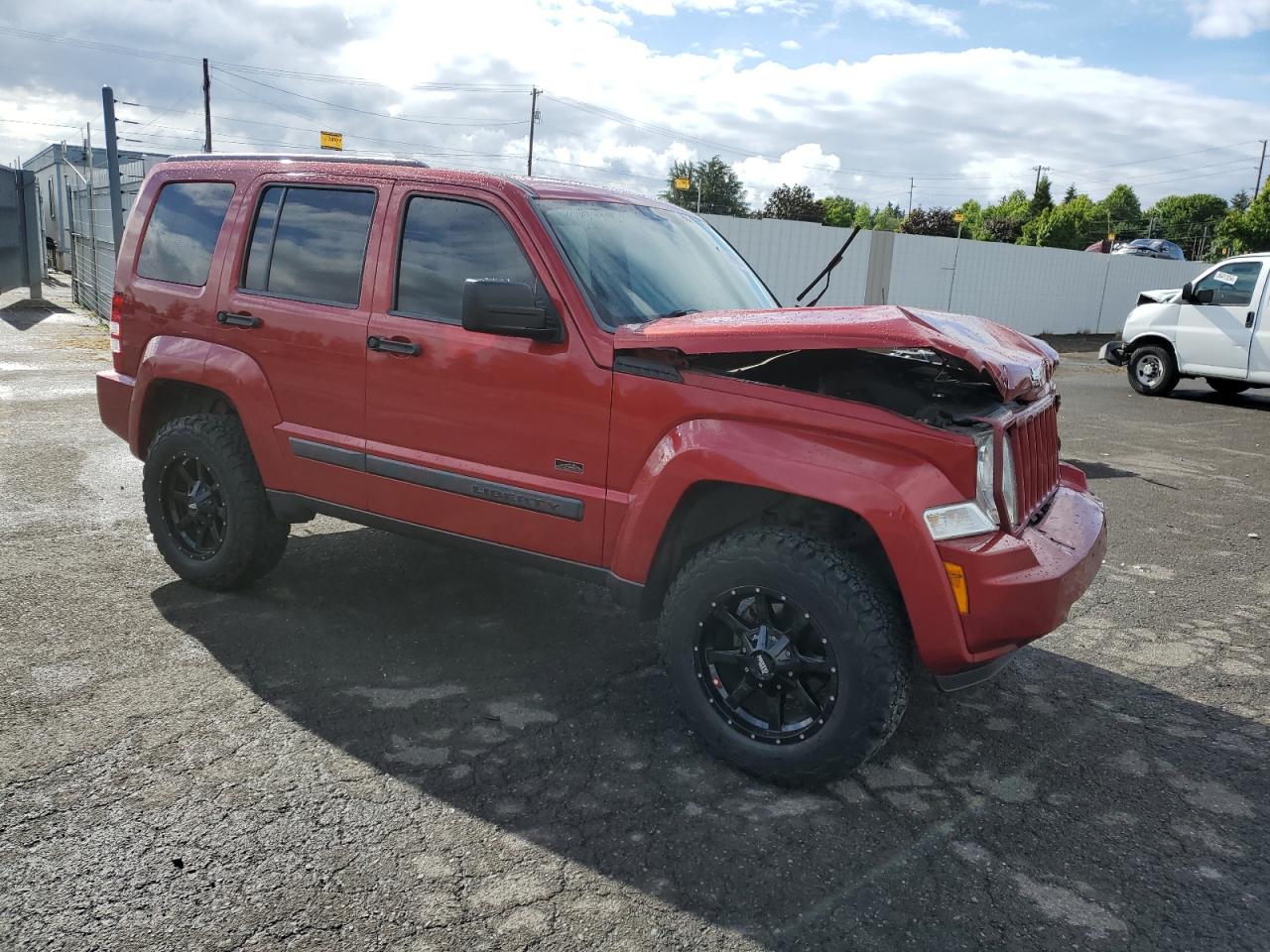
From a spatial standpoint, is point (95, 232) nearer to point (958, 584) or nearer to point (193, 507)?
point (193, 507)

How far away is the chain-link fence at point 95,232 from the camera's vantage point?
47.4ft

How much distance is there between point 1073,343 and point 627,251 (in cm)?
2247

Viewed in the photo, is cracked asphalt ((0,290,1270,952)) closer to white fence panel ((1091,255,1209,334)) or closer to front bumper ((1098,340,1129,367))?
front bumper ((1098,340,1129,367))

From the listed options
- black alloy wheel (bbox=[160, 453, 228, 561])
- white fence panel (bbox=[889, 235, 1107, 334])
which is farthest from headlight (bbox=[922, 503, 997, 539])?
white fence panel (bbox=[889, 235, 1107, 334])

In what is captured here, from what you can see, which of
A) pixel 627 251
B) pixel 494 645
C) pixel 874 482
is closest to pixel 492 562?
pixel 494 645

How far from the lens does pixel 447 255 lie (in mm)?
3938

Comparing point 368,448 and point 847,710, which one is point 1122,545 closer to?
point 847,710

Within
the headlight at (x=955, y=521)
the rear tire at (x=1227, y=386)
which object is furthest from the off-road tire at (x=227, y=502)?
the rear tire at (x=1227, y=386)

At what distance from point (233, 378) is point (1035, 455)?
11.2ft

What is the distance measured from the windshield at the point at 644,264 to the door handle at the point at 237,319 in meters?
1.49

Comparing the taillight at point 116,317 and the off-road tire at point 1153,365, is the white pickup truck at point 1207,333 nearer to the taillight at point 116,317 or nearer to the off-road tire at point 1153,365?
the off-road tire at point 1153,365

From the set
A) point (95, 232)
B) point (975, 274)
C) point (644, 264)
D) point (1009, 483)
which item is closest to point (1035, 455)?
point (1009, 483)

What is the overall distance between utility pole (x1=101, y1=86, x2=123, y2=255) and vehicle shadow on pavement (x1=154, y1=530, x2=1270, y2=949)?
1100cm

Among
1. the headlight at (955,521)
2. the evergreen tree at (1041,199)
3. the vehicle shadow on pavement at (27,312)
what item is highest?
the evergreen tree at (1041,199)
